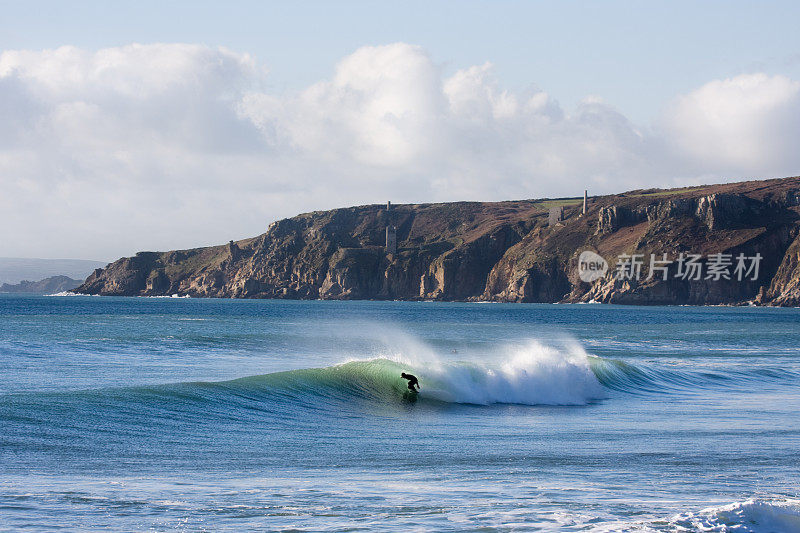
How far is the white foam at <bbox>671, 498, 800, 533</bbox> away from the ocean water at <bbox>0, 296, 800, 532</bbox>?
3cm

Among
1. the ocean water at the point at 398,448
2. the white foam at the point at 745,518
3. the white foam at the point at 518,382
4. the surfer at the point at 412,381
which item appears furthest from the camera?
the white foam at the point at 518,382

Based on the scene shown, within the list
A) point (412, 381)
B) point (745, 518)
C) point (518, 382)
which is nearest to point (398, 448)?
point (745, 518)

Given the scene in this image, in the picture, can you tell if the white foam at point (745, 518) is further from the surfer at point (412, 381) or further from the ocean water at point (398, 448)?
the surfer at point (412, 381)

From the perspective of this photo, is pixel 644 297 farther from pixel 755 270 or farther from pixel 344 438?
pixel 344 438

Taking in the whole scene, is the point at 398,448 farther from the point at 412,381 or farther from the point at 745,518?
the point at 412,381

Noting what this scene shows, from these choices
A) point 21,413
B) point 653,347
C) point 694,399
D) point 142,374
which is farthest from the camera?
point 653,347

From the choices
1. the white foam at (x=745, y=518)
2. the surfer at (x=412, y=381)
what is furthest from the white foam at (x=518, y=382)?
the white foam at (x=745, y=518)

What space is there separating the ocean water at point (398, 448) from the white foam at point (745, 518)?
1.2 inches

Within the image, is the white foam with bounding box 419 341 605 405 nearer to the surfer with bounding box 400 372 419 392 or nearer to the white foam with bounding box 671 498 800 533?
the surfer with bounding box 400 372 419 392

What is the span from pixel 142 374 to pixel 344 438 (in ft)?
42.1

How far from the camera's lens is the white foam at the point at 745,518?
8.88 m

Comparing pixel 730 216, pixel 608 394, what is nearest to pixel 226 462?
pixel 608 394

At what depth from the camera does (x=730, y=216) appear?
198875 millimetres

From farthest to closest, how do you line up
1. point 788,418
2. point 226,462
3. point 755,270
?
point 755,270, point 788,418, point 226,462
